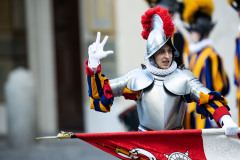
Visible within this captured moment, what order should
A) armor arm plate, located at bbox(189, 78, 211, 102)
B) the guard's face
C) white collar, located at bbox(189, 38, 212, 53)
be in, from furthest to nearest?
white collar, located at bbox(189, 38, 212, 53)
the guard's face
armor arm plate, located at bbox(189, 78, 211, 102)

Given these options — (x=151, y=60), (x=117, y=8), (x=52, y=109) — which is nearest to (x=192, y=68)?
(x=117, y=8)

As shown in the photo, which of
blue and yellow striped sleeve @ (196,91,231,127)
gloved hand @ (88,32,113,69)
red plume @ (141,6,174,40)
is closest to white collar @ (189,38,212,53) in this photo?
red plume @ (141,6,174,40)

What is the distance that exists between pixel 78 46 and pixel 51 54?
0.53 metres

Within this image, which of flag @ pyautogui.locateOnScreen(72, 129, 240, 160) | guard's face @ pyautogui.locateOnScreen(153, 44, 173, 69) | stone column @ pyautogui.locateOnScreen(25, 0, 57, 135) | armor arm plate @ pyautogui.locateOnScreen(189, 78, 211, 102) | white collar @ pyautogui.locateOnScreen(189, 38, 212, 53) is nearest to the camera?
flag @ pyautogui.locateOnScreen(72, 129, 240, 160)

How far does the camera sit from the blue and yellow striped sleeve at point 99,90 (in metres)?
4.51

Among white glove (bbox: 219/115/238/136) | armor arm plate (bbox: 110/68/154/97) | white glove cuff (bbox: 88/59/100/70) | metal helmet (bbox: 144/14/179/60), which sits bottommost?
white glove (bbox: 219/115/238/136)

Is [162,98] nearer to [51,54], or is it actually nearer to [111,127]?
[111,127]

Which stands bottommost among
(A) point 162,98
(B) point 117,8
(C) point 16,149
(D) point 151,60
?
(C) point 16,149

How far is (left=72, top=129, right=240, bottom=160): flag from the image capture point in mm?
4309

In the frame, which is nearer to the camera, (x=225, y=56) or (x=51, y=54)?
(x=225, y=56)

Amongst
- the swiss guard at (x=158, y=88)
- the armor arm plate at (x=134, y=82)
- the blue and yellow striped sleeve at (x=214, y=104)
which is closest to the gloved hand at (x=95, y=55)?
the swiss guard at (x=158, y=88)

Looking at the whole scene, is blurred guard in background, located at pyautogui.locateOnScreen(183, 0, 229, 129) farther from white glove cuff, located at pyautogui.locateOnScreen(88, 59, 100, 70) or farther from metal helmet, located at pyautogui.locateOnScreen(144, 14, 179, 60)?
white glove cuff, located at pyautogui.locateOnScreen(88, 59, 100, 70)

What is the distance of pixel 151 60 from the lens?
4.62 meters

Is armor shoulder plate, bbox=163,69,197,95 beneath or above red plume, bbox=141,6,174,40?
beneath
